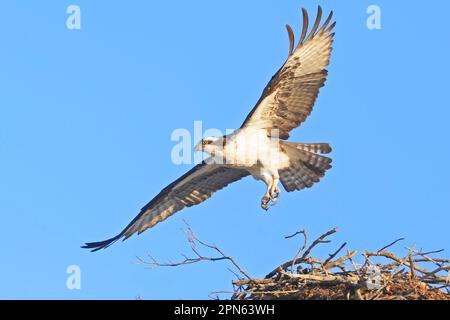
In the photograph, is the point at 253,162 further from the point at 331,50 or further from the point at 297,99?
the point at 331,50

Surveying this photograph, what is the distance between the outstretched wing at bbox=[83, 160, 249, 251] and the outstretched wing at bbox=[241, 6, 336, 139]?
1.17m

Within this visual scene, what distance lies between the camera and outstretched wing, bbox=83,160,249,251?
1209cm

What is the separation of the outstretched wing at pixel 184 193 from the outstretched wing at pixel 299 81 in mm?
1171

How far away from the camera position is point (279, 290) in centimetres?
864

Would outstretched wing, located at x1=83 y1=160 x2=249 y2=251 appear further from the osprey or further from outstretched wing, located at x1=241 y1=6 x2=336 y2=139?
outstretched wing, located at x1=241 y1=6 x2=336 y2=139

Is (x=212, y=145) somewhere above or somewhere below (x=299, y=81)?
below

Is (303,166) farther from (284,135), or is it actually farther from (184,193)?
(184,193)

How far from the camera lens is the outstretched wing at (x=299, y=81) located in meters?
10.9

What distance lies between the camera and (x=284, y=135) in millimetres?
11398

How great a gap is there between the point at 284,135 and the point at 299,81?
2.57 ft

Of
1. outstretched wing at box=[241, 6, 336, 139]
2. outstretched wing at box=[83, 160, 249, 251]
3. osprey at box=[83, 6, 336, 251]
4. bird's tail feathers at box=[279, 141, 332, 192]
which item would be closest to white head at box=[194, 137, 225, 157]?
osprey at box=[83, 6, 336, 251]

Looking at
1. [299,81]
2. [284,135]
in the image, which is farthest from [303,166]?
[299,81]

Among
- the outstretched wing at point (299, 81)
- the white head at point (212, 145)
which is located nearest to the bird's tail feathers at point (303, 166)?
the outstretched wing at point (299, 81)

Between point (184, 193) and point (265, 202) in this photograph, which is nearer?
point (265, 202)
